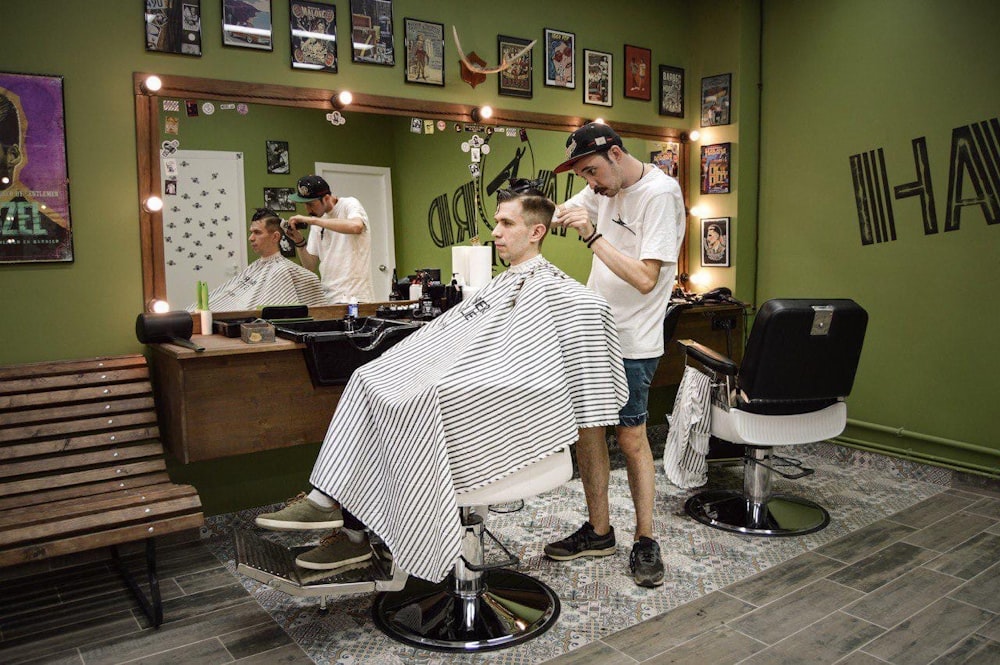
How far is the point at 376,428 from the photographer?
2016mm

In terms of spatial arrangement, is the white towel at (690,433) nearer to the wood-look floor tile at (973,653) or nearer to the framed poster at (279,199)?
the wood-look floor tile at (973,653)

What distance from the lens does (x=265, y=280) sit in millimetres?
3090

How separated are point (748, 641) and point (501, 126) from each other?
2.55 metres

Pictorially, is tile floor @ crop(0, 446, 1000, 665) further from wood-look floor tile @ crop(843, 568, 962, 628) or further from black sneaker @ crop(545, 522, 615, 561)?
black sneaker @ crop(545, 522, 615, 561)

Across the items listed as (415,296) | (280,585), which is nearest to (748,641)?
(280,585)

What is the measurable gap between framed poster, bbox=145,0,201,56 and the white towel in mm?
2314

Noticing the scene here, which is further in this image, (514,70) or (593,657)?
(514,70)

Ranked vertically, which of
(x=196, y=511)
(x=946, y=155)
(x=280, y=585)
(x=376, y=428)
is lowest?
(x=280, y=585)

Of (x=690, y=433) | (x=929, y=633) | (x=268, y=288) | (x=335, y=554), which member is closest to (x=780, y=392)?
(x=690, y=433)

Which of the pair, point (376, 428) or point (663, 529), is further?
point (663, 529)

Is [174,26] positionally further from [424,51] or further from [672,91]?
[672,91]

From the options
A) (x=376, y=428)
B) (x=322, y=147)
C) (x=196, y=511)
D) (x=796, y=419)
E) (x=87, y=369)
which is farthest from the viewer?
(x=322, y=147)

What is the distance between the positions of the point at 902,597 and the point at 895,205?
2.01 m

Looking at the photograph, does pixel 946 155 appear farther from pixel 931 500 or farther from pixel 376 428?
pixel 376 428
